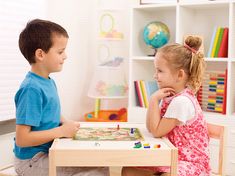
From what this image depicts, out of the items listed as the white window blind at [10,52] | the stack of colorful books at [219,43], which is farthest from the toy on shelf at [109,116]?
the stack of colorful books at [219,43]

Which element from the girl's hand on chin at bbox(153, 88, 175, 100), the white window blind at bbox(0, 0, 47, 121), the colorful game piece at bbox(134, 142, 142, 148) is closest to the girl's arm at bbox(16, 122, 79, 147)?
the colorful game piece at bbox(134, 142, 142, 148)

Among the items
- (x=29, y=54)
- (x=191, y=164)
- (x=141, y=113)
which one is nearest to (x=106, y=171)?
(x=191, y=164)

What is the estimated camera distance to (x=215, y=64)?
336 centimetres

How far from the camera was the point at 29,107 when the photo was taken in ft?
5.19

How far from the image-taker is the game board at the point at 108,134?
1.63 m

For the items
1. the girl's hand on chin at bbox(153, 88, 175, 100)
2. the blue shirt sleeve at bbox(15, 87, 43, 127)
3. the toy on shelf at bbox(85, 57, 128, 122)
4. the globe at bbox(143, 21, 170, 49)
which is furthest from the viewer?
the toy on shelf at bbox(85, 57, 128, 122)

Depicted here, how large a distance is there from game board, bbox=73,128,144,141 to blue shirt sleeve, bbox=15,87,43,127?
0.18 metres

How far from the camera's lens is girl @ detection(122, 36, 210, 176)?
5.60 ft

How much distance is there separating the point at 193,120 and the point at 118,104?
7.41 ft

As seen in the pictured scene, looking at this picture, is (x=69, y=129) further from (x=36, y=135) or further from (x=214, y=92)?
(x=214, y=92)

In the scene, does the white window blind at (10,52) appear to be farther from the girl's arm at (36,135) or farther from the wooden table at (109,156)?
the wooden table at (109,156)

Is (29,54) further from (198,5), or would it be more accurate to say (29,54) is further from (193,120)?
(198,5)

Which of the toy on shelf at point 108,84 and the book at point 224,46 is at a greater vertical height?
the book at point 224,46

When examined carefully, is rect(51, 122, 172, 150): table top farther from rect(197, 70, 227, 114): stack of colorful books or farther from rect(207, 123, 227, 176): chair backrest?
rect(197, 70, 227, 114): stack of colorful books
